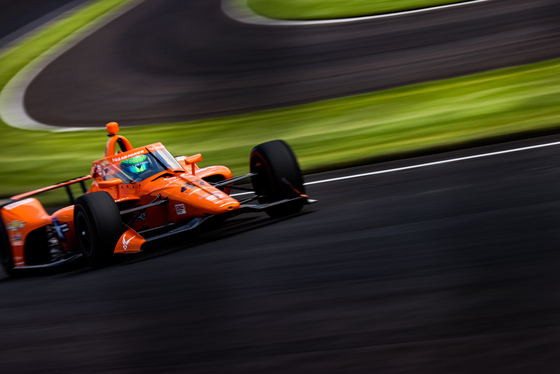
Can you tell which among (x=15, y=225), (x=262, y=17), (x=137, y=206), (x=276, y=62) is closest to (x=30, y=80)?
(x=262, y=17)

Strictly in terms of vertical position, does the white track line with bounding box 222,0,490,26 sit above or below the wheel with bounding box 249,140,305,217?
above

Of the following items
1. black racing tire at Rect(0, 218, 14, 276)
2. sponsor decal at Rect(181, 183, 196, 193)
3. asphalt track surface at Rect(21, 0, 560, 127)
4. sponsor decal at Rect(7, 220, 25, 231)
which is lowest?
black racing tire at Rect(0, 218, 14, 276)

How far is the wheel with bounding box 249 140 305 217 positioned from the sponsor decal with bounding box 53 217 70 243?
216cm

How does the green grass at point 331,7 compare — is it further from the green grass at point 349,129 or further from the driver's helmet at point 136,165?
the driver's helmet at point 136,165

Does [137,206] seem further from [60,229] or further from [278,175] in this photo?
[278,175]

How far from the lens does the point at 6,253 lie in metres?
8.78

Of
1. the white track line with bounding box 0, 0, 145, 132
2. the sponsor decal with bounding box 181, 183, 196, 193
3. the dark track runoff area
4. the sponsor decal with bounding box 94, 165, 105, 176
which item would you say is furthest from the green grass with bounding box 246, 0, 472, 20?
the sponsor decal with bounding box 181, 183, 196, 193

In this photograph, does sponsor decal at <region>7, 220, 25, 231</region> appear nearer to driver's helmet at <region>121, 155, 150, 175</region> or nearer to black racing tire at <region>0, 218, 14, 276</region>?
black racing tire at <region>0, 218, 14, 276</region>

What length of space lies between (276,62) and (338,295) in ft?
43.0

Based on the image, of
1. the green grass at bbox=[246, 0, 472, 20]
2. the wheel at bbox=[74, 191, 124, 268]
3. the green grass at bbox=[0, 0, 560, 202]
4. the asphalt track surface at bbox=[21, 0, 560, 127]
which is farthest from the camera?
the green grass at bbox=[246, 0, 472, 20]

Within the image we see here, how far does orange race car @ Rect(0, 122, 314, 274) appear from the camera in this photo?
725cm

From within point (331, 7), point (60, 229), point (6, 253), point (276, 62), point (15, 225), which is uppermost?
point (331, 7)

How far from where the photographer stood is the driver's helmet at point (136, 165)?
26.9ft

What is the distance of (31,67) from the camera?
896 inches
